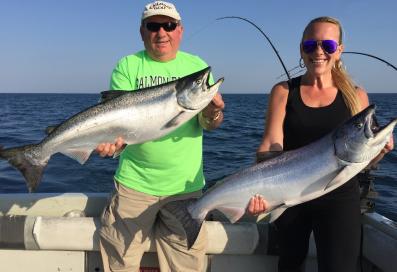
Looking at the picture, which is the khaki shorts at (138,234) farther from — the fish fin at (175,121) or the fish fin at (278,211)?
the fish fin at (278,211)

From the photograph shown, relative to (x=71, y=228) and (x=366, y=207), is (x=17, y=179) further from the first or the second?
(x=366, y=207)

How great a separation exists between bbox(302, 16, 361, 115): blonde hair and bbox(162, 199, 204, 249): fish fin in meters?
1.69

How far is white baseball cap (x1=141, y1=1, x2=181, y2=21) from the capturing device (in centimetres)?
404

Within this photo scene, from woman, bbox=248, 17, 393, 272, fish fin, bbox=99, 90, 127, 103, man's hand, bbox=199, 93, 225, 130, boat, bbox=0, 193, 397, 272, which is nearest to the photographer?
woman, bbox=248, 17, 393, 272

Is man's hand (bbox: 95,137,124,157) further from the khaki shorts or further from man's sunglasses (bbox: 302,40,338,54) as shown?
man's sunglasses (bbox: 302,40,338,54)

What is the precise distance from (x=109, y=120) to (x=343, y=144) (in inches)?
85.1

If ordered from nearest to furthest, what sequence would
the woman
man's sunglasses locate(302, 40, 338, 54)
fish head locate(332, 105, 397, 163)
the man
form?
fish head locate(332, 105, 397, 163) < the woman < man's sunglasses locate(302, 40, 338, 54) < the man

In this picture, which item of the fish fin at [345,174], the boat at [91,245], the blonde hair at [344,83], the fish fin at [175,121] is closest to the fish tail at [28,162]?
the boat at [91,245]

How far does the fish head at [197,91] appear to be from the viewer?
12.2 feet

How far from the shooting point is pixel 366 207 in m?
4.53

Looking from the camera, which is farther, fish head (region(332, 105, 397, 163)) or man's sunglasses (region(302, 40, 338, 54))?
man's sunglasses (region(302, 40, 338, 54))

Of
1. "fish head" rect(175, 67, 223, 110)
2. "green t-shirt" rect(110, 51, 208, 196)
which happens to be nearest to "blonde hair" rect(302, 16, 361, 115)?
"fish head" rect(175, 67, 223, 110)

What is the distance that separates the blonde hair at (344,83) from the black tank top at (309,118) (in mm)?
45

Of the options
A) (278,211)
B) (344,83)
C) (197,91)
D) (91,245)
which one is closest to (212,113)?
(197,91)
